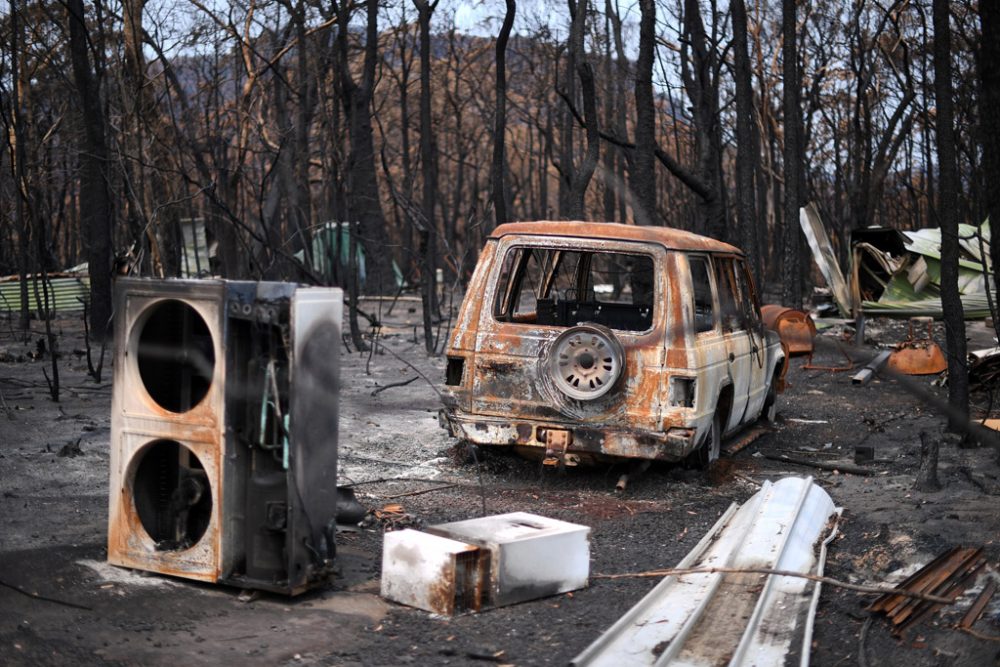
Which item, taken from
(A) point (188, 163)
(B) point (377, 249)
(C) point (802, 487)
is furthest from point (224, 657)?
(B) point (377, 249)

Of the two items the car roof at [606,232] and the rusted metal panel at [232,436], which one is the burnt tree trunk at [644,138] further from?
the rusted metal panel at [232,436]

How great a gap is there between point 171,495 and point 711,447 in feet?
14.5

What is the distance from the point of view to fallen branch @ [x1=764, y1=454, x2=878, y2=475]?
29.2 ft

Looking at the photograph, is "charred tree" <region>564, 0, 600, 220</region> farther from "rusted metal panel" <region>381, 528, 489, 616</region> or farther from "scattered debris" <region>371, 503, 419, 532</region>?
"rusted metal panel" <region>381, 528, 489, 616</region>

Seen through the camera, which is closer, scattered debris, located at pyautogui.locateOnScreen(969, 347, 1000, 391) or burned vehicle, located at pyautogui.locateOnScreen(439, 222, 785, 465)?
burned vehicle, located at pyautogui.locateOnScreen(439, 222, 785, 465)

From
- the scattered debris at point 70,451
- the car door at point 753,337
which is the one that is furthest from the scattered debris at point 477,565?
the car door at point 753,337

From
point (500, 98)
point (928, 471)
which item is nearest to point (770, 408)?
point (928, 471)

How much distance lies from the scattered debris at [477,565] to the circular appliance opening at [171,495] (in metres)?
0.95

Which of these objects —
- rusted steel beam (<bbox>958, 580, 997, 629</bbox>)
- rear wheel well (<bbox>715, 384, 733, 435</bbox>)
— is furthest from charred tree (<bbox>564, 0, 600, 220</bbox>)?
rusted steel beam (<bbox>958, 580, 997, 629</bbox>)

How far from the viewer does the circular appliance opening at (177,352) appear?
5.48 meters

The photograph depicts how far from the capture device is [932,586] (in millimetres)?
5562

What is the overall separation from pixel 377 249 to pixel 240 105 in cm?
681

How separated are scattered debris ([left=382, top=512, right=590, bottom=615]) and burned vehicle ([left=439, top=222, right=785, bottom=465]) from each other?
7.32ft

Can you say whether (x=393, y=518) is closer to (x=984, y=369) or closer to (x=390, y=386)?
(x=390, y=386)
